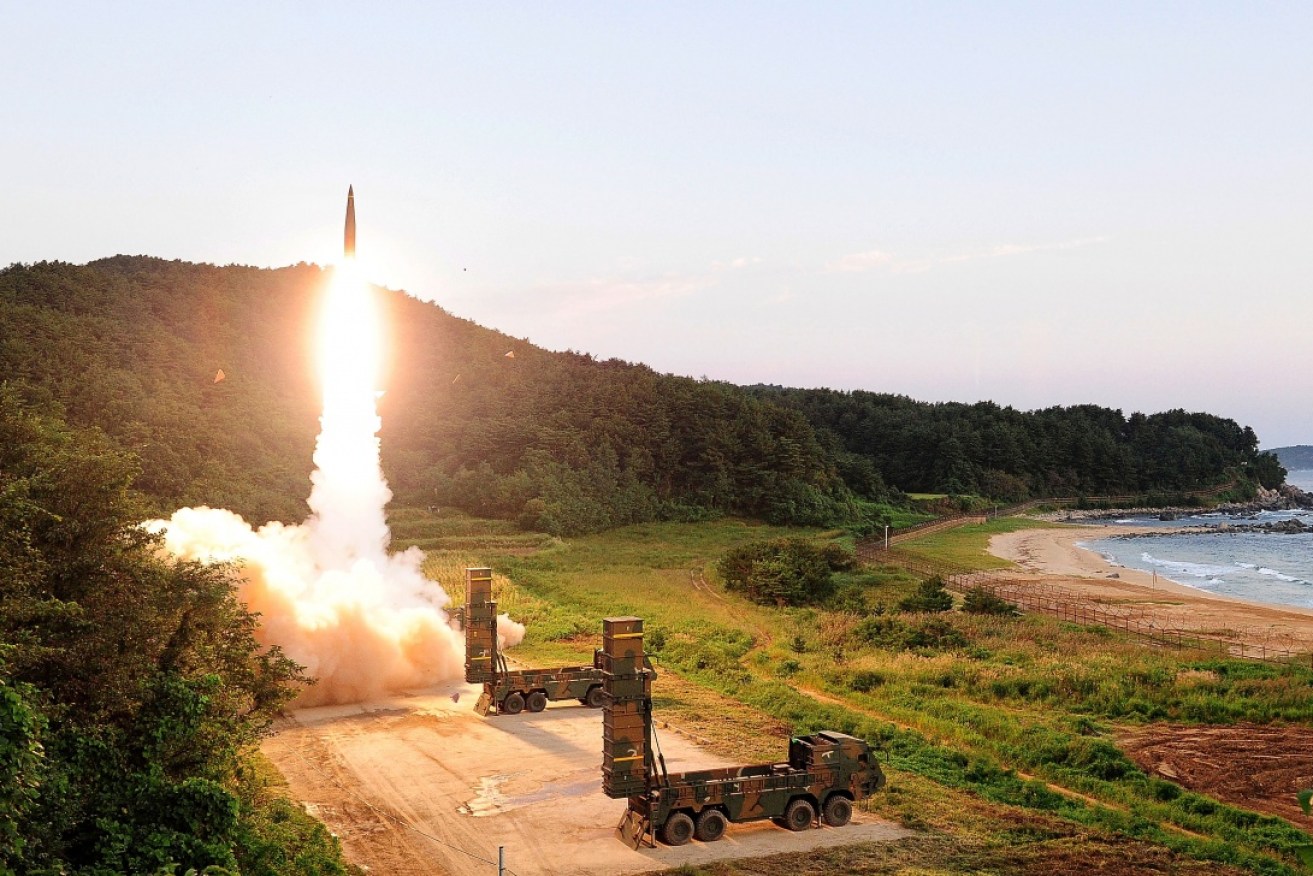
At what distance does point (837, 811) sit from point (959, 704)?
10747 millimetres

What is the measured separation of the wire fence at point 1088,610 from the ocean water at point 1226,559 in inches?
592

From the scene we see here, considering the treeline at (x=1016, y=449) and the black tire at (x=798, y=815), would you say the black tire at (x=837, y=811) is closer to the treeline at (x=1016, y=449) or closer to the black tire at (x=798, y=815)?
the black tire at (x=798, y=815)

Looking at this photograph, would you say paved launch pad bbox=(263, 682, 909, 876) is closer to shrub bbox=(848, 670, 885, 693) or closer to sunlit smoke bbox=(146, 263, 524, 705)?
sunlit smoke bbox=(146, 263, 524, 705)

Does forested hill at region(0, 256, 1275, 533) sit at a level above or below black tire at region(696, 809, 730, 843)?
above

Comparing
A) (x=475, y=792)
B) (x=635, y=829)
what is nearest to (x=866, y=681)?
(x=475, y=792)

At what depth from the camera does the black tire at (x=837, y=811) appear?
2236 centimetres

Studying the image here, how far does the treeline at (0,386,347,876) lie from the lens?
1444 centimetres

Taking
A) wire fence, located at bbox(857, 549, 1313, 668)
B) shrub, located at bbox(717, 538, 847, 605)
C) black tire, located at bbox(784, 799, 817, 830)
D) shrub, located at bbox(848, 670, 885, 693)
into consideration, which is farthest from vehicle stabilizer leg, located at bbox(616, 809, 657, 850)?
shrub, located at bbox(717, 538, 847, 605)

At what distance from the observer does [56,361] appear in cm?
7825

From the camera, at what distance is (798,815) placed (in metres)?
22.2

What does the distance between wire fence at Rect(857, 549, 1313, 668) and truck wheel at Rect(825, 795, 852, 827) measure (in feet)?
82.6

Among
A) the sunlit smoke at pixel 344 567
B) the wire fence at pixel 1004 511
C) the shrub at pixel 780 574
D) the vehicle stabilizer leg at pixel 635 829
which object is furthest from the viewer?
the wire fence at pixel 1004 511

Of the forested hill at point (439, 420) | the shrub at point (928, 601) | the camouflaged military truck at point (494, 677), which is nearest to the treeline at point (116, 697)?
the camouflaged military truck at point (494, 677)

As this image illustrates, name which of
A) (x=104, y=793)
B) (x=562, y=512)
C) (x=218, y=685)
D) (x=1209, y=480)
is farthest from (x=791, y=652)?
(x=1209, y=480)
